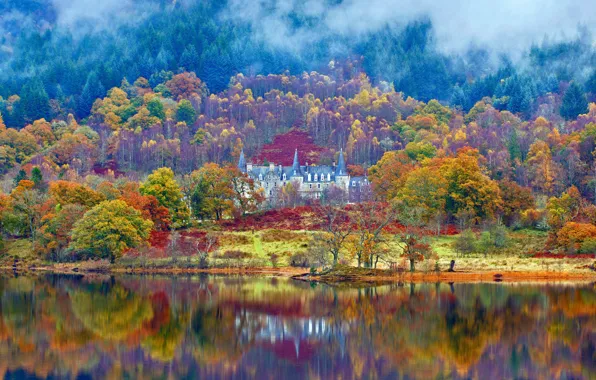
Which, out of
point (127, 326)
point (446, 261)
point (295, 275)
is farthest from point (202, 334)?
point (446, 261)

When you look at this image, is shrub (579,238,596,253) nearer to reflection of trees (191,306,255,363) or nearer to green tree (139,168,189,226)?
reflection of trees (191,306,255,363)

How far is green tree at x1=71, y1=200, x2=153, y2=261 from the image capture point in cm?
6638

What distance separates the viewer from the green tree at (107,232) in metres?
66.4

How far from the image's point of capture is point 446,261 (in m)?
63.2

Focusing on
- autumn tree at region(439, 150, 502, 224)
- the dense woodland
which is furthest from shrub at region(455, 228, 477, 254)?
autumn tree at region(439, 150, 502, 224)

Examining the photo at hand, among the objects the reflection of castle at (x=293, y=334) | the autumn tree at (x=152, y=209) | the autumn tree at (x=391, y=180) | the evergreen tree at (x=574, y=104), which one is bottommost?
the reflection of castle at (x=293, y=334)

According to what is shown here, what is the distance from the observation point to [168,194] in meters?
83.1

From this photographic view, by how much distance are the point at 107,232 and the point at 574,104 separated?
13067cm

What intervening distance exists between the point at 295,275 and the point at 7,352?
2988 cm

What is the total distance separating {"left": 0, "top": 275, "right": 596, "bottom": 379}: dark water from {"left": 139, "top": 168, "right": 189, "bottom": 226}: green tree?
29749 mm

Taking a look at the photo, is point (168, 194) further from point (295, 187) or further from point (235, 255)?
point (295, 187)

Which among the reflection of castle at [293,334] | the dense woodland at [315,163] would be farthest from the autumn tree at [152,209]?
the reflection of castle at [293,334]

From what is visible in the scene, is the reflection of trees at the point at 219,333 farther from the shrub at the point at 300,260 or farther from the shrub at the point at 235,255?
the shrub at the point at 235,255

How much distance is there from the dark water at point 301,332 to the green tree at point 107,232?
1435 centimetres
